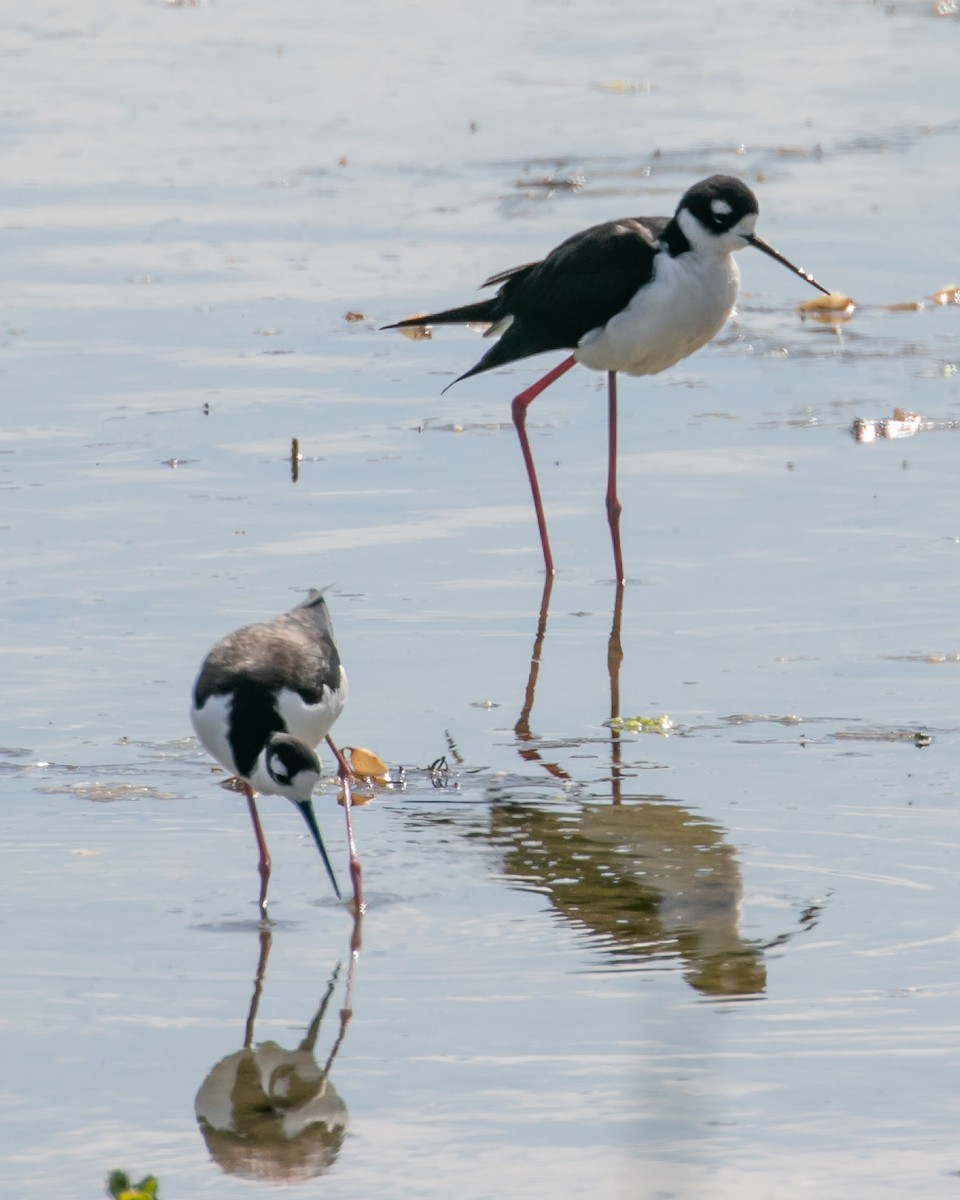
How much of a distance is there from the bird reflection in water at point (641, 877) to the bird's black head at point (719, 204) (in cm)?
280

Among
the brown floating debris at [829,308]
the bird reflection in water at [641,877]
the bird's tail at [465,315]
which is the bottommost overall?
the bird reflection in water at [641,877]

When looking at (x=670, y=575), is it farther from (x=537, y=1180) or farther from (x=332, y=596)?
(x=537, y=1180)

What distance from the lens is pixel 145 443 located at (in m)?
9.70

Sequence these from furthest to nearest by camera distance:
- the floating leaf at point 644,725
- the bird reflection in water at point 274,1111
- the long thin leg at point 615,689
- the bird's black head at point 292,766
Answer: the floating leaf at point 644,725
the long thin leg at point 615,689
the bird's black head at point 292,766
the bird reflection in water at point 274,1111

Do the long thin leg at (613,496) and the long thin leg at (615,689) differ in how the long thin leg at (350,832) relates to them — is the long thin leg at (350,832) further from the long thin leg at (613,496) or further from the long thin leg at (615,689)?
the long thin leg at (613,496)

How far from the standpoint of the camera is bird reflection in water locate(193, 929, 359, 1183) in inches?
176

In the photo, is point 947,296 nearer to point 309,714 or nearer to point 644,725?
point 644,725

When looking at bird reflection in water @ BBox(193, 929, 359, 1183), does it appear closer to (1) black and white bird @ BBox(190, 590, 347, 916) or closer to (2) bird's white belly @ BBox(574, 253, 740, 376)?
(1) black and white bird @ BBox(190, 590, 347, 916)

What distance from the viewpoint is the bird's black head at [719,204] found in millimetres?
8734

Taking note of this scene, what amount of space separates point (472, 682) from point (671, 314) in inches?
84.9

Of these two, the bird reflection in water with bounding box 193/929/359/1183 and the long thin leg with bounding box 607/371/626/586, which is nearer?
the bird reflection in water with bounding box 193/929/359/1183

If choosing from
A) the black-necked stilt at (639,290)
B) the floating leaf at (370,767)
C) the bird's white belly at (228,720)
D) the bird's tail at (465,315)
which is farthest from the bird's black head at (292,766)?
the bird's tail at (465,315)

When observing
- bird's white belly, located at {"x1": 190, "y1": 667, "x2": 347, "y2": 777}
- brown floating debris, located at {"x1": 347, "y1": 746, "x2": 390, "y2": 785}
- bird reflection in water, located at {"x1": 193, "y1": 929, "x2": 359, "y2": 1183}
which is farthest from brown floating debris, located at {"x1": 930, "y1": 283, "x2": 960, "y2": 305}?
bird reflection in water, located at {"x1": 193, "y1": 929, "x2": 359, "y2": 1183}

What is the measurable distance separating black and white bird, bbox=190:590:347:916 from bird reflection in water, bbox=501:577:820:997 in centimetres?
55
